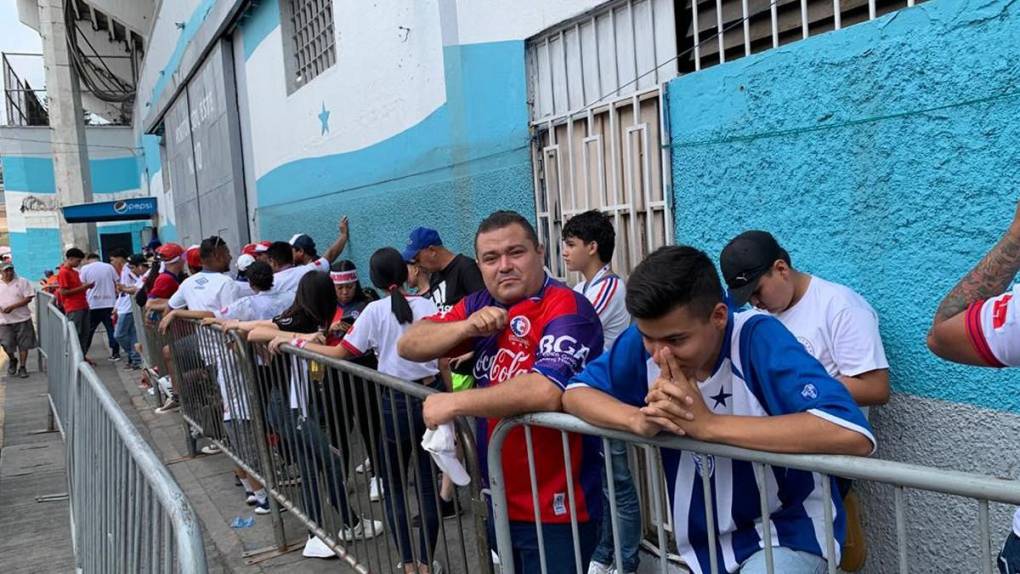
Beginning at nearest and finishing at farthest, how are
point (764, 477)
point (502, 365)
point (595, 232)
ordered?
1. point (764, 477)
2. point (502, 365)
3. point (595, 232)

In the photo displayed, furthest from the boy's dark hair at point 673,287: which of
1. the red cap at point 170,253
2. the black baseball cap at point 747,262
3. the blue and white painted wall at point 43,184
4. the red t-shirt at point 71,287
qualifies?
the blue and white painted wall at point 43,184

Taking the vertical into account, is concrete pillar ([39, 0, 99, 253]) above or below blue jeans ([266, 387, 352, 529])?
above

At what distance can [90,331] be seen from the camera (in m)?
13.5

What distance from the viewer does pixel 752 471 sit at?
6.63 feet

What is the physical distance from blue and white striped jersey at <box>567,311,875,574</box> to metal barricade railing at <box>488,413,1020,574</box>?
0.03 m

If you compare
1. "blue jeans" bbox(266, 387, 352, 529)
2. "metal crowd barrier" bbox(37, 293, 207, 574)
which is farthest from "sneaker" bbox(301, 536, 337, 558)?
"metal crowd barrier" bbox(37, 293, 207, 574)

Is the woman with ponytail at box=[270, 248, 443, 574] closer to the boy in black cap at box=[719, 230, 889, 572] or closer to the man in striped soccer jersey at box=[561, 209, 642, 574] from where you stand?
the man in striped soccer jersey at box=[561, 209, 642, 574]

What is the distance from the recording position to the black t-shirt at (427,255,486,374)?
4.73 m

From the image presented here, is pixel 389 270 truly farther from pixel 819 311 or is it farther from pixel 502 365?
pixel 819 311

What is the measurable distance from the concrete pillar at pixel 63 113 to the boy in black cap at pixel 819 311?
25106mm

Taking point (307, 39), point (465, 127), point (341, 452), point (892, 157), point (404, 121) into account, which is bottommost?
point (341, 452)

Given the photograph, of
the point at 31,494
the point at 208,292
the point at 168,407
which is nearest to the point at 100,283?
the point at 168,407

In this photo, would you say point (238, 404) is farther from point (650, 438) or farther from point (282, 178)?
point (282, 178)

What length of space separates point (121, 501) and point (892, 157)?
3.36m
